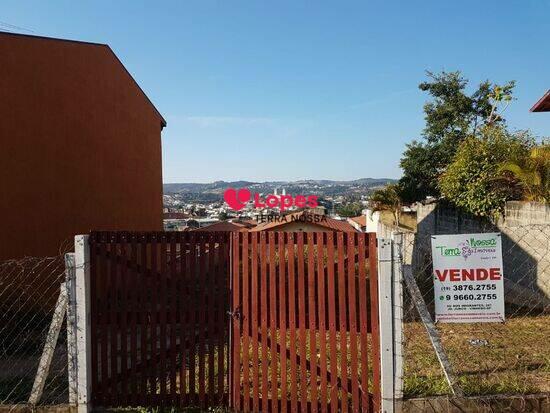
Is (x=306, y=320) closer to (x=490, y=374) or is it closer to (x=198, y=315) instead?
(x=198, y=315)

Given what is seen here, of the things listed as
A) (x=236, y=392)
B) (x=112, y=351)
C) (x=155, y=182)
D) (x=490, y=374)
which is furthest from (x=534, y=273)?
(x=155, y=182)

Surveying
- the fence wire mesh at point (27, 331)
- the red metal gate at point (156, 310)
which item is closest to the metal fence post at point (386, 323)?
the red metal gate at point (156, 310)

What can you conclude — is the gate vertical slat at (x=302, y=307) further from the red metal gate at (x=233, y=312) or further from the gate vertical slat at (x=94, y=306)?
the gate vertical slat at (x=94, y=306)

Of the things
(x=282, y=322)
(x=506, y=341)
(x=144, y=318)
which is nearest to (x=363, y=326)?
(x=282, y=322)

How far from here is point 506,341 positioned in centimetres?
562

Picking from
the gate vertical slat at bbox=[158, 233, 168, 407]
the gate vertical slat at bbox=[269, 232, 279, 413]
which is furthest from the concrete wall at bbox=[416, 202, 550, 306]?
the gate vertical slat at bbox=[158, 233, 168, 407]

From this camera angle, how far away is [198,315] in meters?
3.79

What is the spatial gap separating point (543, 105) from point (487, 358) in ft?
26.7

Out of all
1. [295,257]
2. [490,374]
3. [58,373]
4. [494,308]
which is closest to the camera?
[494,308]

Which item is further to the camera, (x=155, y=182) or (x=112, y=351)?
(x=155, y=182)

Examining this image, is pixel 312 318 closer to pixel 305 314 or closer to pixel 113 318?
pixel 305 314

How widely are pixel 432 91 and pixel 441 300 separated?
604 inches

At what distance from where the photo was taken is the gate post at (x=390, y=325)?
3.53 metres

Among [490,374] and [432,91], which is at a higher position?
[432,91]
